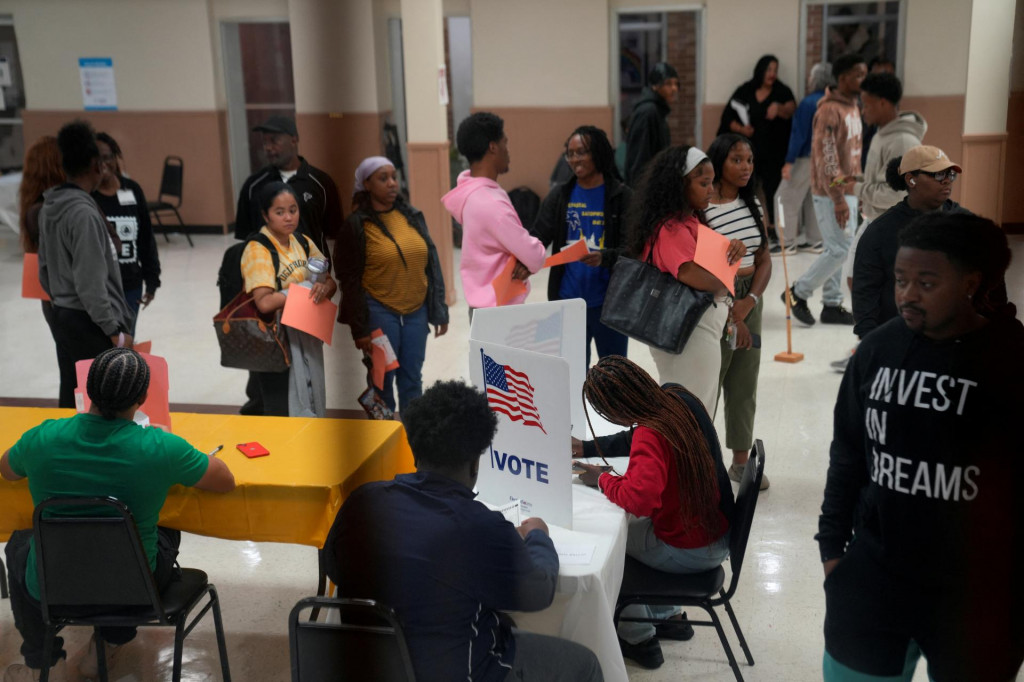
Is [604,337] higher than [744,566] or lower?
higher

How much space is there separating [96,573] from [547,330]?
55.9 inches

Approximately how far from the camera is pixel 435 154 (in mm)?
7047

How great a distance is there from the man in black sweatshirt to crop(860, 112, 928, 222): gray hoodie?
3031 millimetres

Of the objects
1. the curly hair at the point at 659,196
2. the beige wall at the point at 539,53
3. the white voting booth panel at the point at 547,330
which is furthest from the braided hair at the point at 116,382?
the beige wall at the point at 539,53

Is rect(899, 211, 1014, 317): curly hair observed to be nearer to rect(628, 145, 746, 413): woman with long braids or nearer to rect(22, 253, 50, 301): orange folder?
rect(628, 145, 746, 413): woman with long braids

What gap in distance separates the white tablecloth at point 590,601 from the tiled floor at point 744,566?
1.95 ft

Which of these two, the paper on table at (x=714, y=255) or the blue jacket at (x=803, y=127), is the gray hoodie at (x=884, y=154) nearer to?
the paper on table at (x=714, y=255)

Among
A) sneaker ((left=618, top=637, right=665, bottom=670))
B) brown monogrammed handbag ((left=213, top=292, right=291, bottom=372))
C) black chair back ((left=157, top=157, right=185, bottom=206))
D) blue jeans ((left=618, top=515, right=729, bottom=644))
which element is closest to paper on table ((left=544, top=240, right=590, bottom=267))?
brown monogrammed handbag ((left=213, top=292, right=291, bottom=372))

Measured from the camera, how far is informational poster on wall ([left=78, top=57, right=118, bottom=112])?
418 inches

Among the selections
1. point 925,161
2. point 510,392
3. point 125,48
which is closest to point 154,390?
point 510,392

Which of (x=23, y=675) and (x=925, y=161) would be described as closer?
(x=23, y=675)

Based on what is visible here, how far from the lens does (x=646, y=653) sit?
2.90 meters

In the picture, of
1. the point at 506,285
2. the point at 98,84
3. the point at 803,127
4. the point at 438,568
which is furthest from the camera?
the point at 98,84

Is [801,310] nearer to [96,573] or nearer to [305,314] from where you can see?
[305,314]
